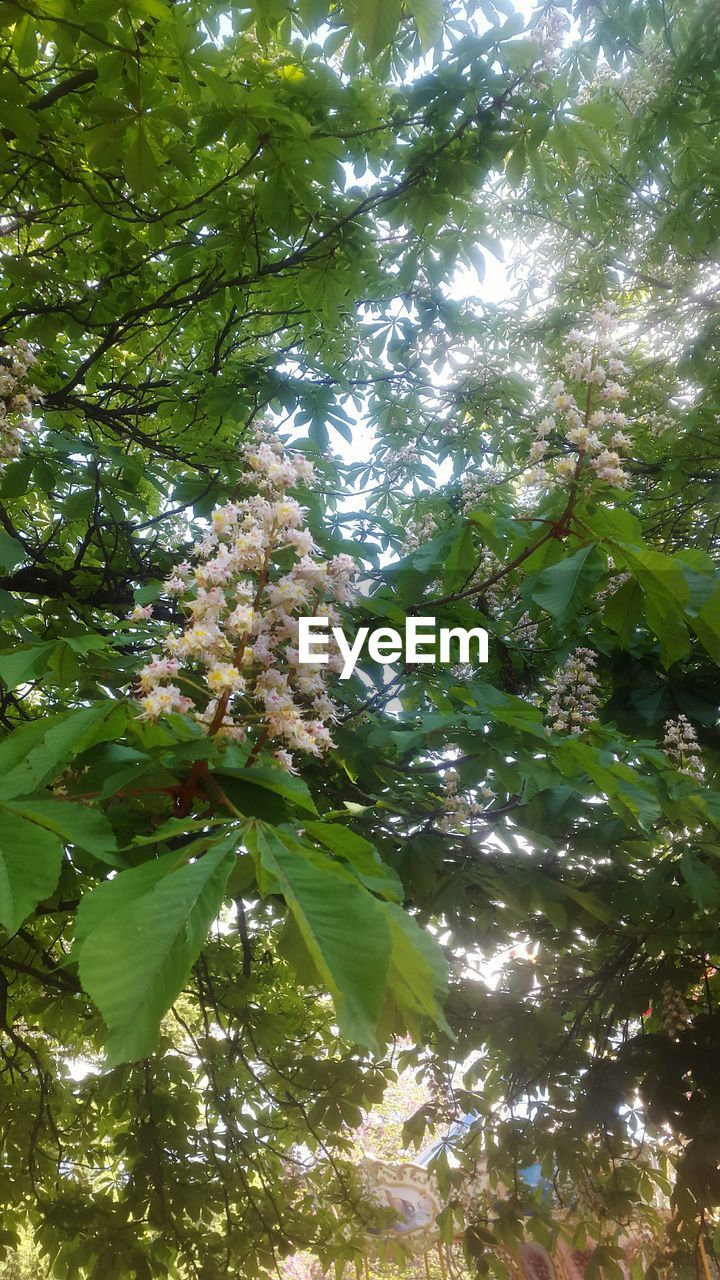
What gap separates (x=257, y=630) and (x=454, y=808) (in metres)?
1.49

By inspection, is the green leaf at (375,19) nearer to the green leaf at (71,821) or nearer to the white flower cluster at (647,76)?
the green leaf at (71,821)

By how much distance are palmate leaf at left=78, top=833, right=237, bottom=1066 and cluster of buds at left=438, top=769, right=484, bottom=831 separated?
170 centimetres

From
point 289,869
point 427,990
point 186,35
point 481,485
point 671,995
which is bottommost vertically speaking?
point 671,995

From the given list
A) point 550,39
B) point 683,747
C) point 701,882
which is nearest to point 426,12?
point 550,39

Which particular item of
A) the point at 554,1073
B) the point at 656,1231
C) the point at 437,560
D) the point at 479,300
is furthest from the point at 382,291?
the point at 656,1231

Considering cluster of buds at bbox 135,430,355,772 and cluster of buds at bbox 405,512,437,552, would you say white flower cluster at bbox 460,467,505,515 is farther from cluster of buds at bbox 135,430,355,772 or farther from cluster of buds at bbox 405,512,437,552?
cluster of buds at bbox 135,430,355,772

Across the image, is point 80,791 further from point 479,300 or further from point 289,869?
point 479,300

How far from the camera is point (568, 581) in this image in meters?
1.17

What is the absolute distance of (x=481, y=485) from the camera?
10.3ft

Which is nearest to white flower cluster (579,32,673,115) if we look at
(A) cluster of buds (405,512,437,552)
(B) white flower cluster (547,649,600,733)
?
(A) cluster of buds (405,512,437,552)

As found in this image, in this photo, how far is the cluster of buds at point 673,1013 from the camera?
2750mm

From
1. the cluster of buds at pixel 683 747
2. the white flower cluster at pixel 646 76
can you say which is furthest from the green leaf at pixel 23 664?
the white flower cluster at pixel 646 76

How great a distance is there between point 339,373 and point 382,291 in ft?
1.26

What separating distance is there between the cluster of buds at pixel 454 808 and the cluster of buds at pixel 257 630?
1.28 metres
